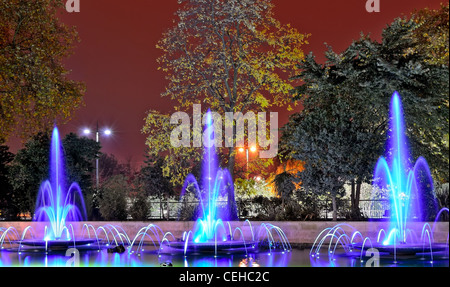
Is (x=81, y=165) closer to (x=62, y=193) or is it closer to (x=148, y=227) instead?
(x=62, y=193)

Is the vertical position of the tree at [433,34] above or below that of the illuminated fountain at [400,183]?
above

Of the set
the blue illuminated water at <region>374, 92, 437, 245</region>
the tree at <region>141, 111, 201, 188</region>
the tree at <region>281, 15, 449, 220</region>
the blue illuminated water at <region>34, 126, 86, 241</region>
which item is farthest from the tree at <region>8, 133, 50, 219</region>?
the blue illuminated water at <region>374, 92, 437, 245</region>

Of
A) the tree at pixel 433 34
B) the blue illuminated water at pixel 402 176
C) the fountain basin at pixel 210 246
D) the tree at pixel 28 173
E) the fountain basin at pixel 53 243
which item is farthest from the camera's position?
the tree at pixel 28 173

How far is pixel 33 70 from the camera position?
2423 centimetres

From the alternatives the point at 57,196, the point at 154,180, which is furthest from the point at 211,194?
the point at 154,180

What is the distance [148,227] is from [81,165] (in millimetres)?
9058

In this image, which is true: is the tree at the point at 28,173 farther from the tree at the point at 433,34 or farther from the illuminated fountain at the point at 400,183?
the tree at the point at 433,34

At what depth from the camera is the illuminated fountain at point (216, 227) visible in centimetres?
1664

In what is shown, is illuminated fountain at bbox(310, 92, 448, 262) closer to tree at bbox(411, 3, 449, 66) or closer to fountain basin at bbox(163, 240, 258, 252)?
tree at bbox(411, 3, 449, 66)

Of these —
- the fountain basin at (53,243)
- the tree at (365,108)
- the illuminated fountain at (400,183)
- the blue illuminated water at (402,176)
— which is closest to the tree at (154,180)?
the tree at (365,108)

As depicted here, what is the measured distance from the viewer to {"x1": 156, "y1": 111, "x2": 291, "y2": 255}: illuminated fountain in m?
16.6
